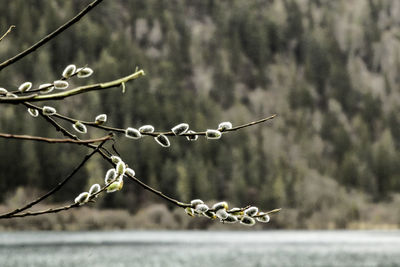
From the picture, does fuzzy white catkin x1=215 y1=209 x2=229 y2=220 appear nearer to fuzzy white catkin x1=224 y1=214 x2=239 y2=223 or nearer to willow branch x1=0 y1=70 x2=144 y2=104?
fuzzy white catkin x1=224 y1=214 x2=239 y2=223

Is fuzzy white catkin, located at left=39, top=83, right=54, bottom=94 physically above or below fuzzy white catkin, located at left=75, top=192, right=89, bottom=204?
above

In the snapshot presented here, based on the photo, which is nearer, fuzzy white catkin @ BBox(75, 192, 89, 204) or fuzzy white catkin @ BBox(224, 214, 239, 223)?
fuzzy white catkin @ BBox(75, 192, 89, 204)

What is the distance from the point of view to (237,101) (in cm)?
14925

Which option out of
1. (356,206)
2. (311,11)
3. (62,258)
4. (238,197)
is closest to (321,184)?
(356,206)

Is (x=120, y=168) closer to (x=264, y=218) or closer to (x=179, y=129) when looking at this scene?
(x=179, y=129)

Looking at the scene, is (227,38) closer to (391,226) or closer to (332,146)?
(332,146)

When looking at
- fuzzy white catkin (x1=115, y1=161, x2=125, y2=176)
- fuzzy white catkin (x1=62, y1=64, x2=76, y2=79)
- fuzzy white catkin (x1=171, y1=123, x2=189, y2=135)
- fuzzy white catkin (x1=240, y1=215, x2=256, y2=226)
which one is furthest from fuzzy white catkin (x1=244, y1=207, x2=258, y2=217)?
fuzzy white catkin (x1=62, y1=64, x2=76, y2=79)

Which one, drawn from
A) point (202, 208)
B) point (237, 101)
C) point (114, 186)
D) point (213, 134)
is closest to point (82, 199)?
point (114, 186)

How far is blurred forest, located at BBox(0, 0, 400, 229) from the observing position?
117 m

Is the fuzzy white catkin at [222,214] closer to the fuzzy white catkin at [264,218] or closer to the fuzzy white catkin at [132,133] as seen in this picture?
the fuzzy white catkin at [264,218]

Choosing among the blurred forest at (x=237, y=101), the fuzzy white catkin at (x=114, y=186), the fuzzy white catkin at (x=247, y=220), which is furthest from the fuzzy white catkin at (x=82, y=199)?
the blurred forest at (x=237, y=101)

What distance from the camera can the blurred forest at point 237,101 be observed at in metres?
117

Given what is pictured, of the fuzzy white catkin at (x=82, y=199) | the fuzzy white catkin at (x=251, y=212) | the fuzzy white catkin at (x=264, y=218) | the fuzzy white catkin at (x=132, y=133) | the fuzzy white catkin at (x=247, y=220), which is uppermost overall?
the fuzzy white catkin at (x=132, y=133)

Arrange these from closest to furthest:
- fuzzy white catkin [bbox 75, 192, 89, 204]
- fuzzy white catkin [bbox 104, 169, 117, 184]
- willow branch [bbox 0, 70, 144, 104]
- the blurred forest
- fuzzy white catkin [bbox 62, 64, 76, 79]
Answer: willow branch [bbox 0, 70, 144, 104], fuzzy white catkin [bbox 75, 192, 89, 204], fuzzy white catkin [bbox 104, 169, 117, 184], fuzzy white catkin [bbox 62, 64, 76, 79], the blurred forest
